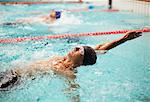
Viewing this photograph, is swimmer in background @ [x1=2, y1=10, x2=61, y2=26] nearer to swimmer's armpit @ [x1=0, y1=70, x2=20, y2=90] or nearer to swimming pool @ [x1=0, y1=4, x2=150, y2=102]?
swimming pool @ [x1=0, y1=4, x2=150, y2=102]

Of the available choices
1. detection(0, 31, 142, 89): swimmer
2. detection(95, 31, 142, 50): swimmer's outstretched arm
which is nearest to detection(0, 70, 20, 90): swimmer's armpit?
detection(0, 31, 142, 89): swimmer

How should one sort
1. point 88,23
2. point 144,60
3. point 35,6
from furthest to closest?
point 35,6
point 88,23
point 144,60

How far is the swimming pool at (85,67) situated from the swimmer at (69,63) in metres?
0.16

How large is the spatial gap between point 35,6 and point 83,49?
12.9m

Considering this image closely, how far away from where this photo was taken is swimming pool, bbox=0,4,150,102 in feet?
15.3

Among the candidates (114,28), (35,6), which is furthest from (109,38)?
(35,6)

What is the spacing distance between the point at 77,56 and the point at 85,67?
2.25 m

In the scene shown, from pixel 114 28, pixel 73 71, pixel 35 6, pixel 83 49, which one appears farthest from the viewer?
pixel 35 6

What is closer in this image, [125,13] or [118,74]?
[118,74]

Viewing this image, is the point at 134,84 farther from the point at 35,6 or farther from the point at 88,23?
the point at 35,6

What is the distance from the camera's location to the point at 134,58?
7.03 m

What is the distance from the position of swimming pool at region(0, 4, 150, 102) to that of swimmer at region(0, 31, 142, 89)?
0.53ft

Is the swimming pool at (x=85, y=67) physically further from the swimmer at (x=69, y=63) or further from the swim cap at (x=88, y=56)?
the swim cap at (x=88, y=56)

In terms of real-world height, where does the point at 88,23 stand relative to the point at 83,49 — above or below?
below
